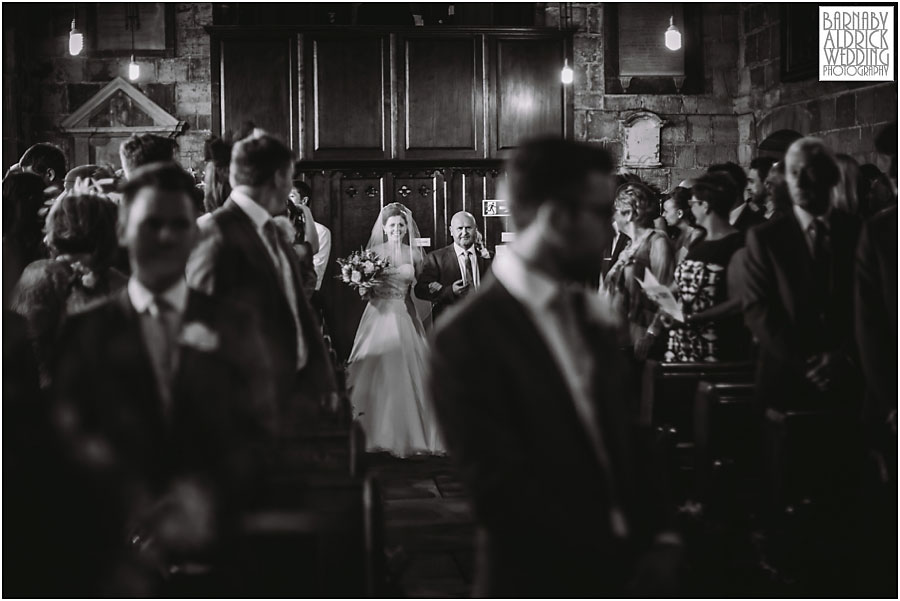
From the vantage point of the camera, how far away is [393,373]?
21.6 ft

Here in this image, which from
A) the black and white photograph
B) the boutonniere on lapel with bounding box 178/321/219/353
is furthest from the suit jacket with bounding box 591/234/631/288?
the boutonniere on lapel with bounding box 178/321/219/353

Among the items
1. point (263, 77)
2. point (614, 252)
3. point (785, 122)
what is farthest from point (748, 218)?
point (263, 77)

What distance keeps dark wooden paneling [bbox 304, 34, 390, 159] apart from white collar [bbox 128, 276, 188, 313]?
24.8 ft

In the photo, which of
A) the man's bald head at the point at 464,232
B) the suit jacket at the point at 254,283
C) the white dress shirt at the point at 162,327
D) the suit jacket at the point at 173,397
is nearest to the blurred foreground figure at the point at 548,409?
the suit jacket at the point at 173,397

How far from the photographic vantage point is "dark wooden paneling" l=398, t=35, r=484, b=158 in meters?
9.38

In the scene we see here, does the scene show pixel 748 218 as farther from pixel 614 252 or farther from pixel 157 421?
pixel 157 421

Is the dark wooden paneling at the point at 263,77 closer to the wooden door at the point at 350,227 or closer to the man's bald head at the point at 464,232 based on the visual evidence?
the wooden door at the point at 350,227

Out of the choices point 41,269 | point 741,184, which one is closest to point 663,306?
point 741,184

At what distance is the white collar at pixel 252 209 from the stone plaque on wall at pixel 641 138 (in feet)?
23.1

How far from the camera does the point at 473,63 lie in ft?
30.9

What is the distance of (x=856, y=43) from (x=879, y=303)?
17.3 ft

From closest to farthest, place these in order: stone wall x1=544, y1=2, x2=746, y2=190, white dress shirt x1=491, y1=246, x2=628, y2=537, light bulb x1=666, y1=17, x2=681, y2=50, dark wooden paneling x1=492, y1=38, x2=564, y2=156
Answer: white dress shirt x1=491, y1=246, x2=628, y2=537, light bulb x1=666, y1=17, x2=681, y2=50, dark wooden paneling x1=492, y1=38, x2=564, y2=156, stone wall x1=544, y1=2, x2=746, y2=190

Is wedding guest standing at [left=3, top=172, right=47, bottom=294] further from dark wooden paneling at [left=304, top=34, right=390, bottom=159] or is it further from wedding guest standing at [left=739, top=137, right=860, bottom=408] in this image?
dark wooden paneling at [left=304, top=34, right=390, bottom=159]

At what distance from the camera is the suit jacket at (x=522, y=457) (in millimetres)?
1680
